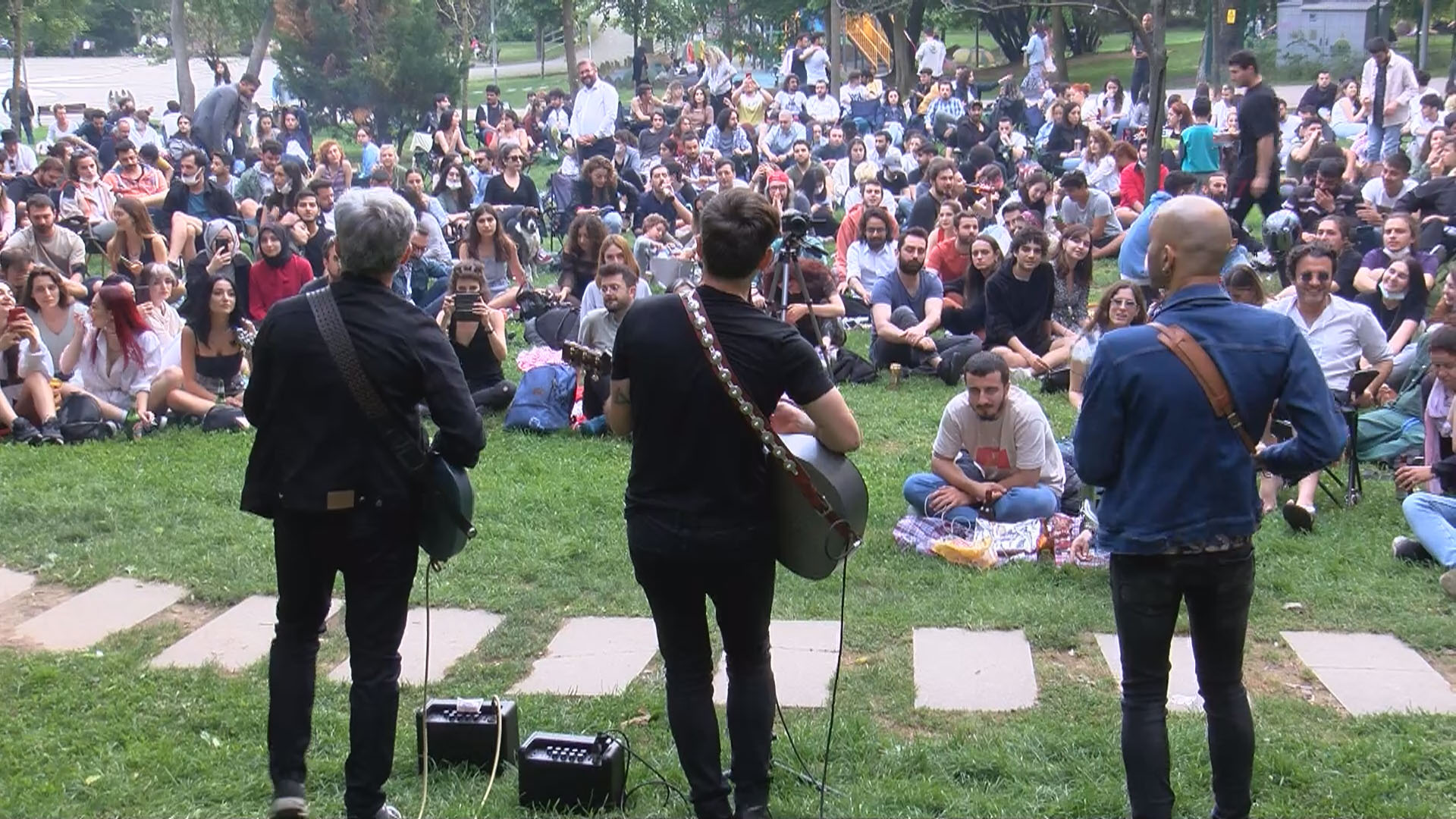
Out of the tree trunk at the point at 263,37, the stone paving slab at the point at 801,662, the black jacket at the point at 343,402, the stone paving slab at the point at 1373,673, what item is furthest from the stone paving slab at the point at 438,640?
the tree trunk at the point at 263,37

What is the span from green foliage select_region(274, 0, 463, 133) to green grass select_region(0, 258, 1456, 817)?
17017 mm

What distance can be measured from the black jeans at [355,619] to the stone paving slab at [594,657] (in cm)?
133

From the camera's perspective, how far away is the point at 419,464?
12.5ft

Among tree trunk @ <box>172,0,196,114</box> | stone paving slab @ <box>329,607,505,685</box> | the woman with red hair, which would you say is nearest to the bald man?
stone paving slab @ <box>329,607,505,685</box>

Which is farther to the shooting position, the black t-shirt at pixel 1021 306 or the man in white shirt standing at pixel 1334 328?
the black t-shirt at pixel 1021 306

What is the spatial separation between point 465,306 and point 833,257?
607 cm

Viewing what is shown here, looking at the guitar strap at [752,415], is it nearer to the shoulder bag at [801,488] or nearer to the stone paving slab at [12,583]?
the shoulder bag at [801,488]

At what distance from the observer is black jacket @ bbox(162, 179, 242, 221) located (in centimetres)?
1452

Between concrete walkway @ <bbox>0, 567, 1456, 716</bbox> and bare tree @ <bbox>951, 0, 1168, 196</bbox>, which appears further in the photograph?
bare tree @ <bbox>951, 0, 1168, 196</bbox>

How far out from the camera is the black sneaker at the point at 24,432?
29.7ft

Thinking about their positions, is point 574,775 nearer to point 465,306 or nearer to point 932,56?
point 465,306

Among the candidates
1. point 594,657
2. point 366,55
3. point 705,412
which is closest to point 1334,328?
point 594,657

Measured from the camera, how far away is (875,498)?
25.3ft

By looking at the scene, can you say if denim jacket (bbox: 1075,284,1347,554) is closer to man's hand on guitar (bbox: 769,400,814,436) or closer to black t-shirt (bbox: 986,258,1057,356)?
man's hand on guitar (bbox: 769,400,814,436)
